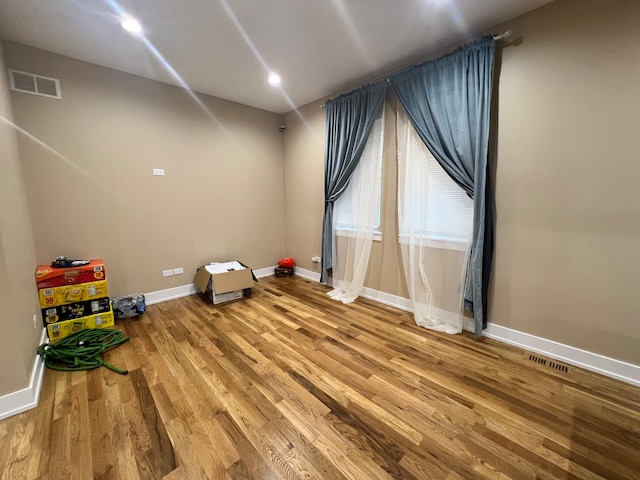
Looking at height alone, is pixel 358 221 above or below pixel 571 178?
below

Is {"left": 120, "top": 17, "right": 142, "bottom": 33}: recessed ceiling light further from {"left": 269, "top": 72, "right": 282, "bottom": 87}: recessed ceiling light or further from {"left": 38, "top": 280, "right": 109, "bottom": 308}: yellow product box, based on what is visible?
{"left": 38, "top": 280, "right": 109, "bottom": 308}: yellow product box

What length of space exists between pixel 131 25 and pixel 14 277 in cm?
215

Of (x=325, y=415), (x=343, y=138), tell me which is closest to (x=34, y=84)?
(x=343, y=138)

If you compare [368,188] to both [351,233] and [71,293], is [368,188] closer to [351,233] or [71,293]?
[351,233]

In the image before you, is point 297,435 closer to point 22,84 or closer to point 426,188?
point 426,188

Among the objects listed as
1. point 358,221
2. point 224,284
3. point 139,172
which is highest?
point 139,172

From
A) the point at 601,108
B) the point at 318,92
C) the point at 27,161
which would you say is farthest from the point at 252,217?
the point at 601,108

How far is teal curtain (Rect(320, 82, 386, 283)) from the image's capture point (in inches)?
121

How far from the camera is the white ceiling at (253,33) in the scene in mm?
1980

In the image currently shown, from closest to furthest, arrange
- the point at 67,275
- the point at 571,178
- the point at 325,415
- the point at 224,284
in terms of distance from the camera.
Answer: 1. the point at 325,415
2. the point at 571,178
3. the point at 67,275
4. the point at 224,284

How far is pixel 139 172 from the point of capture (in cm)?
315

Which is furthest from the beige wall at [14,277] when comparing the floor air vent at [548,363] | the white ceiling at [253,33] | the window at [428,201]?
the floor air vent at [548,363]

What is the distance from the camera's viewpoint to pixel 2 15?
2027 millimetres

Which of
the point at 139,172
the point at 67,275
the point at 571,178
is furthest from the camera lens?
the point at 139,172
